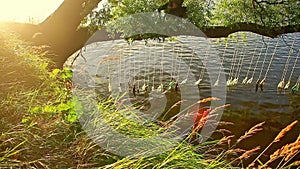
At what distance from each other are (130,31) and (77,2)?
9.25ft

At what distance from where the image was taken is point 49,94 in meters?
5.23

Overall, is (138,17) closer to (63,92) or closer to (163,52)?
(63,92)

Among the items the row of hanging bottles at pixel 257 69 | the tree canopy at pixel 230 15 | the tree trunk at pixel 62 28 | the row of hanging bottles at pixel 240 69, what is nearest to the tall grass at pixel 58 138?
the tree trunk at pixel 62 28

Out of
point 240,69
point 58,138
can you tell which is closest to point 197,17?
point 58,138

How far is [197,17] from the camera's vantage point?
11312 mm

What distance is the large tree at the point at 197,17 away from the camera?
8.59 m

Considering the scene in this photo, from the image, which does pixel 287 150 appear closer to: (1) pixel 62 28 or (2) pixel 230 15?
(1) pixel 62 28

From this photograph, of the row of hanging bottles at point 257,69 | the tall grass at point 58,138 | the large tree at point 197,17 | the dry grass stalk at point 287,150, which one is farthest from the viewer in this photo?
the row of hanging bottles at point 257,69

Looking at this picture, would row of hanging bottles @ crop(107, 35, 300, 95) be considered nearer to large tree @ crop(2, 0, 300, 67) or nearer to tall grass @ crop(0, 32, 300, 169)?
large tree @ crop(2, 0, 300, 67)

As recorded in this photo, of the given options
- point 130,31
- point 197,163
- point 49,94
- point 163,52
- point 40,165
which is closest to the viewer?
point 40,165

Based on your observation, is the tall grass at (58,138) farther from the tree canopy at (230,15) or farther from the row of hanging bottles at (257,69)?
the row of hanging bottles at (257,69)

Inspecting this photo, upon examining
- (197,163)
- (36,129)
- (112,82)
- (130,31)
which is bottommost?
(112,82)

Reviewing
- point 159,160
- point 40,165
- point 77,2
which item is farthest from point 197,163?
point 77,2

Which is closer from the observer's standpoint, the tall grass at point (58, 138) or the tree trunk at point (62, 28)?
the tall grass at point (58, 138)
